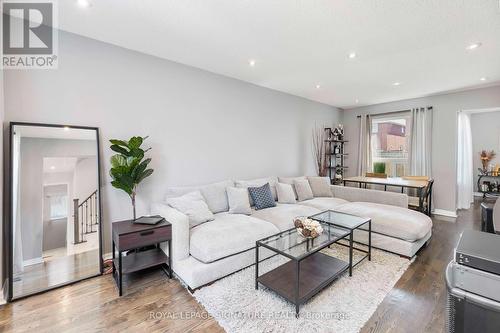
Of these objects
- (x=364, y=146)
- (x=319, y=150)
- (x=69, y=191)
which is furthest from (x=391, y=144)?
(x=69, y=191)

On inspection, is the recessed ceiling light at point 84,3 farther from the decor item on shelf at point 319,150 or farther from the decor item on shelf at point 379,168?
the decor item on shelf at point 379,168

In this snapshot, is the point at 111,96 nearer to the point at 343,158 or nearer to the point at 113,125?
the point at 113,125

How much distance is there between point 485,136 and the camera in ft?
21.5

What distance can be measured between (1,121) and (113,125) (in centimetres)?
91

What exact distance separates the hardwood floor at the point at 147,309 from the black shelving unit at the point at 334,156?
11.6ft

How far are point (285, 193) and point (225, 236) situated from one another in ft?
5.78

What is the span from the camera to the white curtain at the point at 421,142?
5.02 m

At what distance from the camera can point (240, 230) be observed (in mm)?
2592

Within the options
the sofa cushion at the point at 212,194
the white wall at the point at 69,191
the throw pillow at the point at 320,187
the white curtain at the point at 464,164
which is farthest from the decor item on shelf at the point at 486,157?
the white wall at the point at 69,191

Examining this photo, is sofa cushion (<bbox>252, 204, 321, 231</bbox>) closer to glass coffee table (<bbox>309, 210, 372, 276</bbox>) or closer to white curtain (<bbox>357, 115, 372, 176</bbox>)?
glass coffee table (<bbox>309, 210, 372, 276</bbox>)

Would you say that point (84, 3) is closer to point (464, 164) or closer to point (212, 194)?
point (212, 194)

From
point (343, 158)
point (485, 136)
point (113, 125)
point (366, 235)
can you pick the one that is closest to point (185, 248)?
point (113, 125)

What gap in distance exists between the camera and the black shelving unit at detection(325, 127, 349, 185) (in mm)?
5797

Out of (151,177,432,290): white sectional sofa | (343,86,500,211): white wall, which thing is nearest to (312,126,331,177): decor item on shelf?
(151,177,432,290): white sectional sofa
